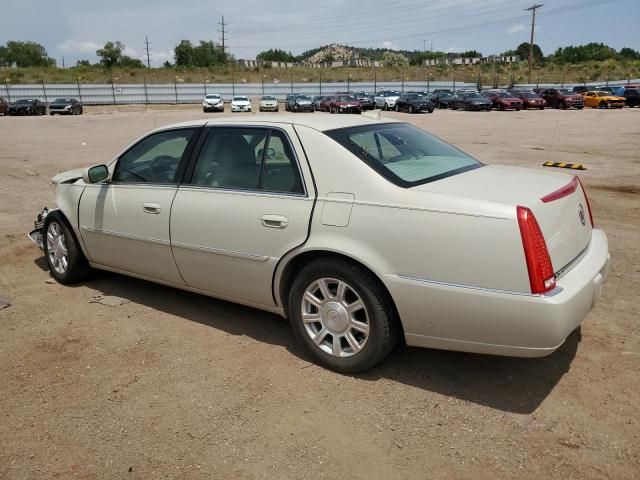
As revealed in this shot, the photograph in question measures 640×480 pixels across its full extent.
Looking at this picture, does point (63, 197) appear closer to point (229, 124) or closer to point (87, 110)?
point (229, 124)

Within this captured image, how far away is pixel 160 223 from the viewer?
14.1ft

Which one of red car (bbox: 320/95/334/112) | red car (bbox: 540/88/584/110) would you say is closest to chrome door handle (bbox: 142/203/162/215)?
red car (bbox: 320/95/334/112)

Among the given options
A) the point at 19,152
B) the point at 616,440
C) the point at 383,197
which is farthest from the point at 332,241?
the point at 19,152

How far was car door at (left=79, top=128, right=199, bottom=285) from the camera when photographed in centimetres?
434

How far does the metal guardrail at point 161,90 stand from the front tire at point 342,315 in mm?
57383

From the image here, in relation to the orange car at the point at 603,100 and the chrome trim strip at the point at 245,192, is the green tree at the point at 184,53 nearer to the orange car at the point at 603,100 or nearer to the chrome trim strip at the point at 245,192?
the orange car at the point at 603,100

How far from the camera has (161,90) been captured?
58.2m

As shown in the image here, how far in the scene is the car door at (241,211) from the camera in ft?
12.0

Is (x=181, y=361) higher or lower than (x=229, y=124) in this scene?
lower

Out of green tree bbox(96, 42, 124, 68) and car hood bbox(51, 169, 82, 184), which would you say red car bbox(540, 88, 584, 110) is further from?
green tree bbox(96, 42, 124, 68)

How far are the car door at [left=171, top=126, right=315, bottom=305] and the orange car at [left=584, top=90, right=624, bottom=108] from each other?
4657 centimetres

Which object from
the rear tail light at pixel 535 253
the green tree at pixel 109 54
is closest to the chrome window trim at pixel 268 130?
the rear tail light at pixel 535 253

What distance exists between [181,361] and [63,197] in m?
2.33

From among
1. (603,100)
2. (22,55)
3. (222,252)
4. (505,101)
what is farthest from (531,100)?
(22,55)
